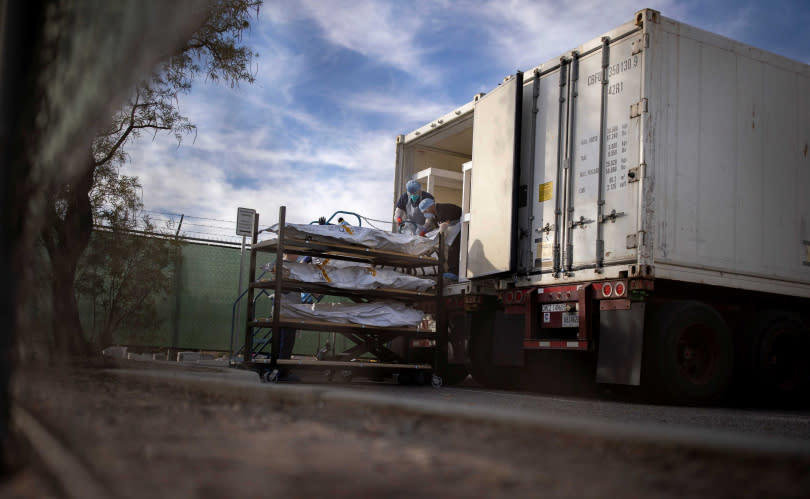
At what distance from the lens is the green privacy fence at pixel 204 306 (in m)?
14.2

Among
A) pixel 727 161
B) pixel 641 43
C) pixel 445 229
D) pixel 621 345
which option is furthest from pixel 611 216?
pixel 445 229

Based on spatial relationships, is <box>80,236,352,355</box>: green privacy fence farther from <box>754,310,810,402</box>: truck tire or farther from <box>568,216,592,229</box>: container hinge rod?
<box>754,310,810,402</box>: truck tire

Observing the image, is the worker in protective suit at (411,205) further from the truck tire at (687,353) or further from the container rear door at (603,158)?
the truck tire at (687,353)

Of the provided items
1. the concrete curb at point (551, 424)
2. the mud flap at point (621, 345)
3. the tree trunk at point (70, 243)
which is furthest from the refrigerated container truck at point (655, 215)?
the tree trunk at point (70, 243)

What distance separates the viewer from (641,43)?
7.73 meters

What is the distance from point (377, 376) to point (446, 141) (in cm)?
419

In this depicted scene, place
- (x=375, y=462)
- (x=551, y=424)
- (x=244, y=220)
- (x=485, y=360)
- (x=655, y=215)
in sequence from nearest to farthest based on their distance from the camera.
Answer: (x=375, y=462), (x=551, y=424), (x=655, y=215), (x=485, y=360), (x=244, y=220)

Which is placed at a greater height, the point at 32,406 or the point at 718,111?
the point at 718,111

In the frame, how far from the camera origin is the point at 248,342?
9.41 meters

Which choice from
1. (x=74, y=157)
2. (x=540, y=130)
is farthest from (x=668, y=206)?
(x=74, y=157)

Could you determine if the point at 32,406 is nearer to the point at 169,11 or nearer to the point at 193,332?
the point at 169,11

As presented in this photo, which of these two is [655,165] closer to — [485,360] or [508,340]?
[508,340]

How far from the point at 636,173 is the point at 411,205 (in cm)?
480

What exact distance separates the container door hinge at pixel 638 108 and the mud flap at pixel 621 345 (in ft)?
6.63
